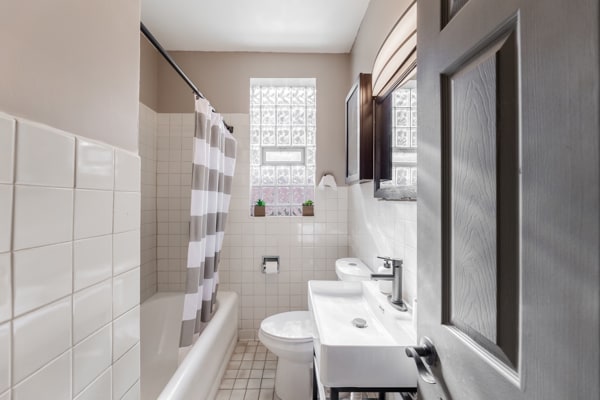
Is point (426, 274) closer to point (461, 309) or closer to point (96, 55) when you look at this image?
point (461, 309)

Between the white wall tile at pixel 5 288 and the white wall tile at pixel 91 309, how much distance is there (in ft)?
0.42

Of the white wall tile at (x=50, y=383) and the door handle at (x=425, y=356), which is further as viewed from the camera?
the door handle at (x=425, y=356)

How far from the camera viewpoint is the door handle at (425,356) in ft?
2.22

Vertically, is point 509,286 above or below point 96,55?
below

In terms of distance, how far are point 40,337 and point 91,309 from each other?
0.12 m

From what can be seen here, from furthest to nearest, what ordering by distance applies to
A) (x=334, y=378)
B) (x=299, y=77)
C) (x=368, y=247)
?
(x=299, y=77), (x=368, y=247), (x=334, y=378)

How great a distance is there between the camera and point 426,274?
0.74 m

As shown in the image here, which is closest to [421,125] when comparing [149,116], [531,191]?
[531,191]

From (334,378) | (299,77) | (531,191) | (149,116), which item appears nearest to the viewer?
(531,191)

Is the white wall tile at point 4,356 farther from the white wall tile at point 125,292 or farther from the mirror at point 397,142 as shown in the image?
the mirror at point 397,142

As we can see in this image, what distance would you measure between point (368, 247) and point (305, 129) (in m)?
1.35

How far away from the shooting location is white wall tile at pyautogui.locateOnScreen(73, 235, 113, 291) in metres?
0.56

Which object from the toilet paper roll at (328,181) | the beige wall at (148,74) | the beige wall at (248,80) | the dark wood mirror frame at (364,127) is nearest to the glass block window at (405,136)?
the dark wood mirror frame at (364,127)

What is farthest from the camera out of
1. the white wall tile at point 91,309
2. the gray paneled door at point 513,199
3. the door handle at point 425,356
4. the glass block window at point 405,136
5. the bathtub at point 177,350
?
the bathtub at point 177,350
